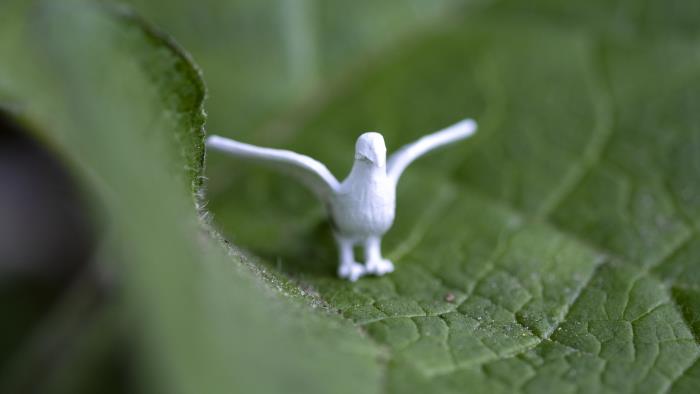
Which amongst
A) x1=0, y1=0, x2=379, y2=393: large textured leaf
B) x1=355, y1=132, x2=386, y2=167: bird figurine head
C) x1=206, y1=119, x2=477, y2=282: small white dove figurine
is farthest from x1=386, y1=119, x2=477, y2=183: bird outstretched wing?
x1=0, y1=0, x2=379, y2=393: large textured leaf

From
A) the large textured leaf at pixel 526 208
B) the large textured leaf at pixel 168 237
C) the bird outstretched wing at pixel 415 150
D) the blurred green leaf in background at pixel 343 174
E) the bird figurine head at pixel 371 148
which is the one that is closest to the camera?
the large textured leaf at pixel 168 237

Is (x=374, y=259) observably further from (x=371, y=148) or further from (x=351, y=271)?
(x=371, y=148)

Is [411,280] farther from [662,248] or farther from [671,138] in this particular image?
[671,138]

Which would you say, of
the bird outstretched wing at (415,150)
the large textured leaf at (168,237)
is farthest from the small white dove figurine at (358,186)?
the large textured leaf at (168,237)

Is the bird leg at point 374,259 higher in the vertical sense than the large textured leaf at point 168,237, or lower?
higher

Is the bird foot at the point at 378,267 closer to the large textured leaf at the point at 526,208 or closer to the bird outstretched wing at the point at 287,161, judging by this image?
the large textured leaf at the point at 526,208

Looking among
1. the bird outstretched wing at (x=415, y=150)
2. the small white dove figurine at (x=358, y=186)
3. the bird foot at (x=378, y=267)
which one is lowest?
the bird foot at (x=378, y=267)

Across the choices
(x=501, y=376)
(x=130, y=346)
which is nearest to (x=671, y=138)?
(x=501, y=376)
